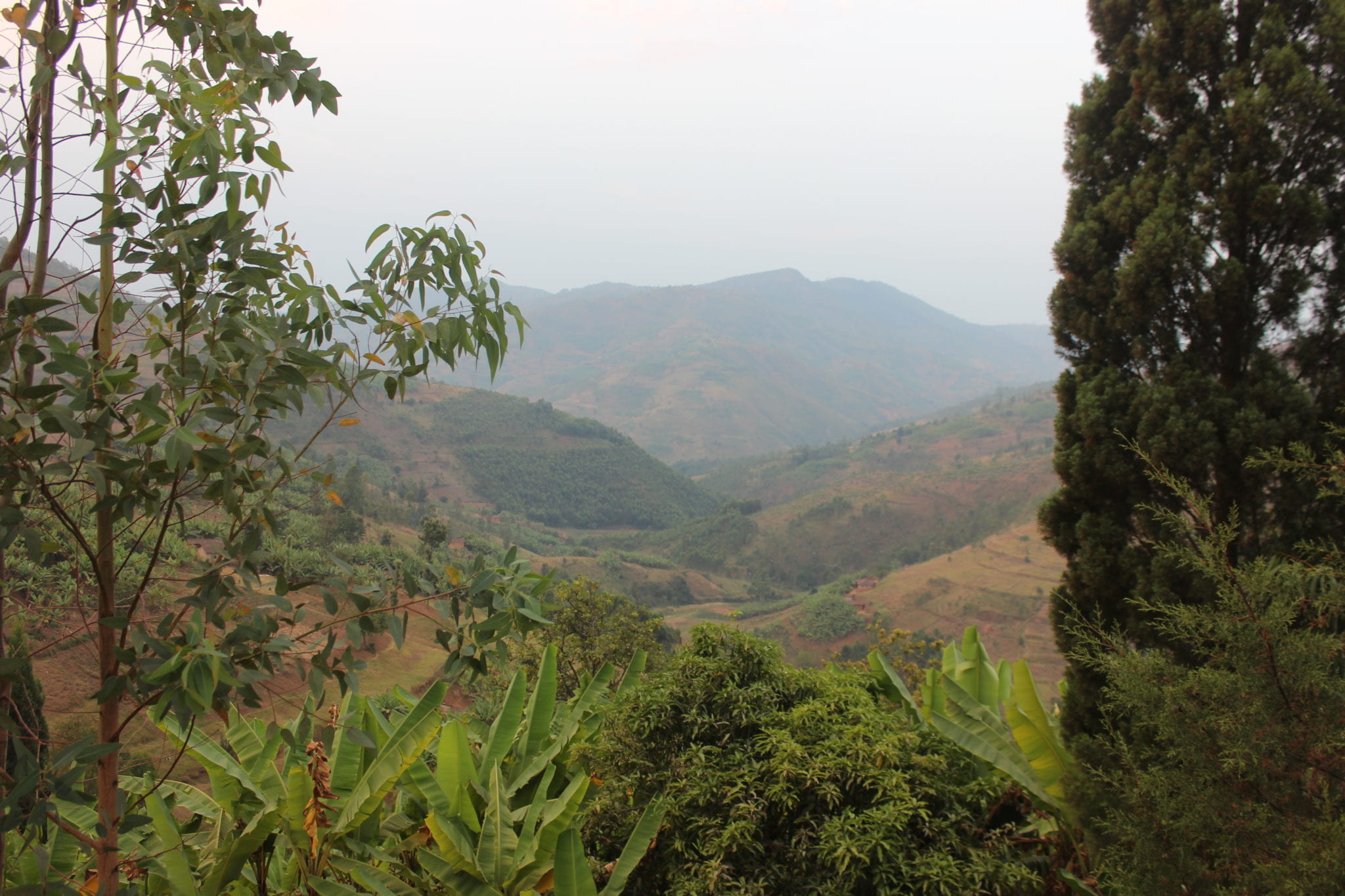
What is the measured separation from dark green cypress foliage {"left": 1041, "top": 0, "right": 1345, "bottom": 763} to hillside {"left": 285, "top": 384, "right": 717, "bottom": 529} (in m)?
42.1

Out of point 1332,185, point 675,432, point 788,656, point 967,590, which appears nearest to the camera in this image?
point 1332,185

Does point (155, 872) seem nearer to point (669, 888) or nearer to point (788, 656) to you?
point (669, 888)

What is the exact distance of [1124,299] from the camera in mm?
4660

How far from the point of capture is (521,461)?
194 ft

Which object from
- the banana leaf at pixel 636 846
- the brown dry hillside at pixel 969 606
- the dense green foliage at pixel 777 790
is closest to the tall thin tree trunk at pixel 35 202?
the banana leaf at pixel 636 846

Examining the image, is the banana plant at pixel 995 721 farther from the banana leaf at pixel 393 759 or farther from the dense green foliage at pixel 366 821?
the banana leaf at pixel 393 759

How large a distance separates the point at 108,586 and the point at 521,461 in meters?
58.1

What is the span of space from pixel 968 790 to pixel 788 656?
22063mm

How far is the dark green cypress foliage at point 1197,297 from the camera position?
417cm

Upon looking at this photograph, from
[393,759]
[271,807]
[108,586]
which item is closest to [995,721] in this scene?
[393,759]

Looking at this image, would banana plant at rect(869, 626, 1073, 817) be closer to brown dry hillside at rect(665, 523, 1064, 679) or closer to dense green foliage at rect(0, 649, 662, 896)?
dense green foliage at rect(0, 649, 662, 896)

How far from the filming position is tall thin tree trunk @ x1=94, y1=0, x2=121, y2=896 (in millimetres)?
1750

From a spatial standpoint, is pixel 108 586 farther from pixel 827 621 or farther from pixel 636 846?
pixel 827 621

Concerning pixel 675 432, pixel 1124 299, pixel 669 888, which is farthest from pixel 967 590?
pixel 675 432
